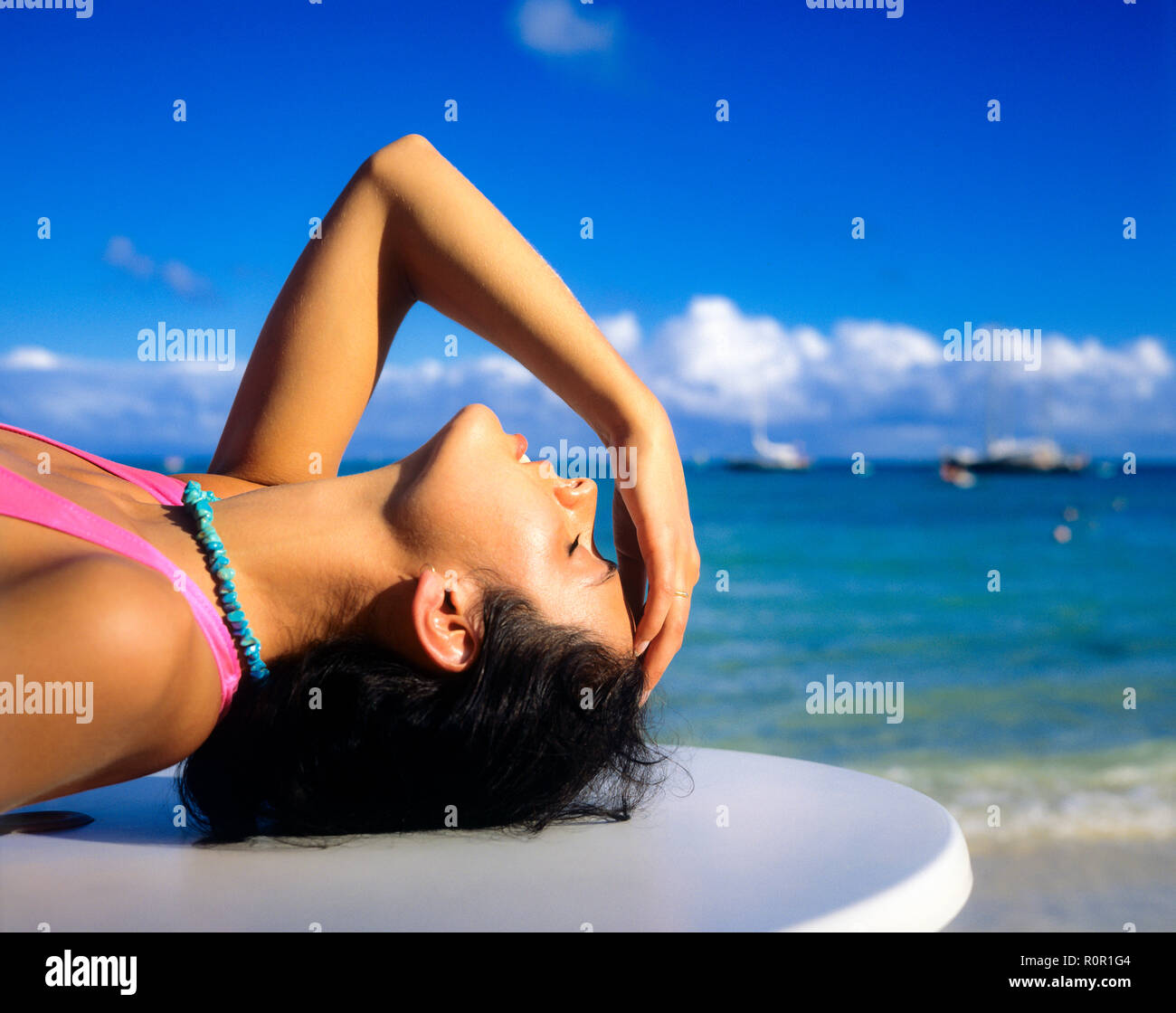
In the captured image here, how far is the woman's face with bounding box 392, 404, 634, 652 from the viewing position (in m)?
1.67

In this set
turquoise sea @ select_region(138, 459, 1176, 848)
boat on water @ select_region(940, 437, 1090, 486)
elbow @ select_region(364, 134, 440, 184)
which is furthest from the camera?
boat on water @ select_region(940, 437, 1090, 486)

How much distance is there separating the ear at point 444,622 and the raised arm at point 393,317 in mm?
436

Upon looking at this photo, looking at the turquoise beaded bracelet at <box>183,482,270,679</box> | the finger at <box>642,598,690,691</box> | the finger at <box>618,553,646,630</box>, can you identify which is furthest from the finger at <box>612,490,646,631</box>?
the turquoise beaded bracelet at <box>183,482,270,679</box>

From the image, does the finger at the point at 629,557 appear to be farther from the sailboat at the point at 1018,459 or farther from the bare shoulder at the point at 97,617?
the sailboat at the point at 1018,459

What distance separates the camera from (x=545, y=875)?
4.66ft

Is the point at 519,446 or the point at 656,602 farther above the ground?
the point at 519,446

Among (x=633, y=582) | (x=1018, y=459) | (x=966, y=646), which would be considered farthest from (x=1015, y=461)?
(x=633, y=582)

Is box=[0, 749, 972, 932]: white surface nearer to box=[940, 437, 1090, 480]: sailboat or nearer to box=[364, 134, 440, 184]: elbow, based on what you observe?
box=[364, 134, 440, 184]: elbow

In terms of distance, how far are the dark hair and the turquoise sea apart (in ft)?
2.70

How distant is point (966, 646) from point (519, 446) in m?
9.16

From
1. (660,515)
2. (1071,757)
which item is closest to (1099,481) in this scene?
(1071,757)

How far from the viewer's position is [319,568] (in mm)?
1688

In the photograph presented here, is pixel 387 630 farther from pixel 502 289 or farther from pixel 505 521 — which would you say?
pixel 502 289

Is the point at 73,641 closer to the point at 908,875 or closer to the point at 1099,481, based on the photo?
the point at 908,875
